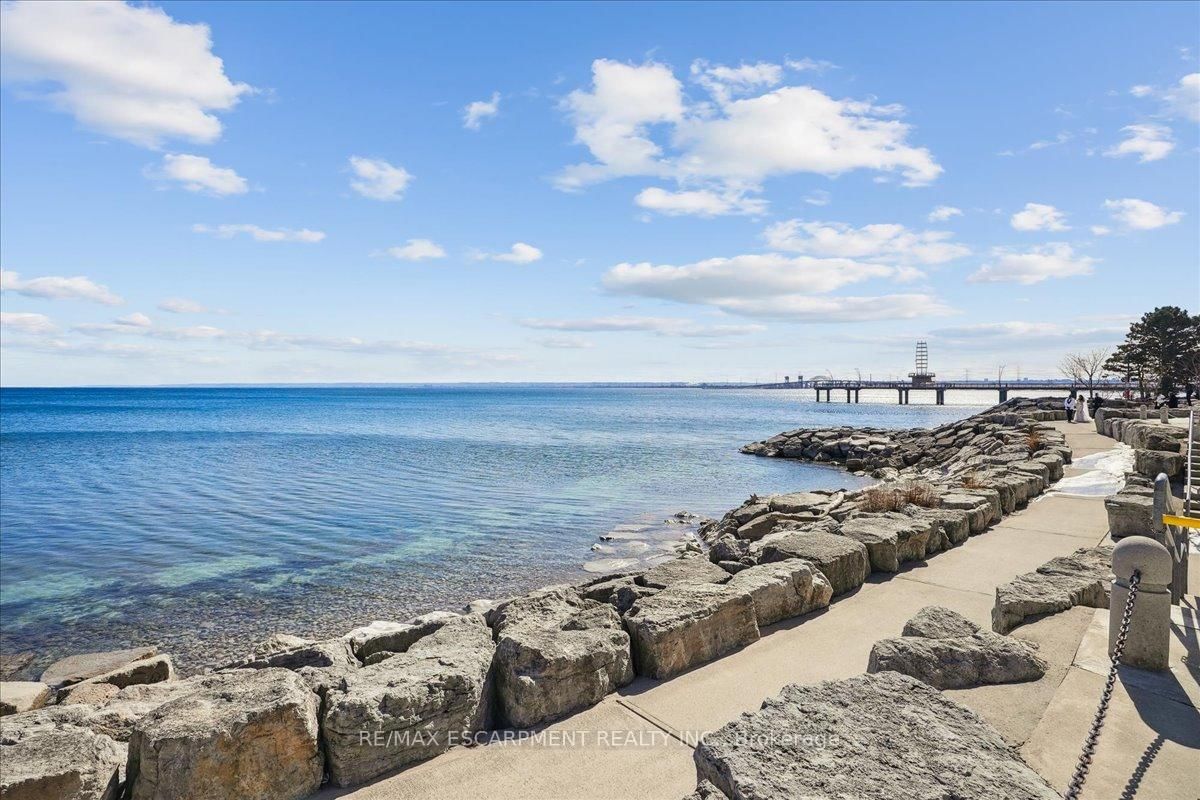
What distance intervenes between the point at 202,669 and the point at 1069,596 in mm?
9814

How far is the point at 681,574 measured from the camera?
625 centimetres

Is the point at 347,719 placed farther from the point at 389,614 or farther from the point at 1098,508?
the point at 1098,508

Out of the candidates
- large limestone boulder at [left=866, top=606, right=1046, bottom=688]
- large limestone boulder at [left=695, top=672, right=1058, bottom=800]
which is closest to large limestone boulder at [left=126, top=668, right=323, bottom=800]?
large limestone boulder at [left=695, top=672, right=1058, bottom=800]

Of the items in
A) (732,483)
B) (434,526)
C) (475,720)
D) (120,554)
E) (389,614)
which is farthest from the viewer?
(732,483)

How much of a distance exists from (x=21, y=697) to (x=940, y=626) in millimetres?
9074

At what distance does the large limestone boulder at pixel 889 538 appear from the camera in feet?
22.7

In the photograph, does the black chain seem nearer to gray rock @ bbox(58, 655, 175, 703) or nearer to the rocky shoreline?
the rocky shoreline

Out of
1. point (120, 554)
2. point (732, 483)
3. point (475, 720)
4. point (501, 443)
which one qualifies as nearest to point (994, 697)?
point (475, 720)

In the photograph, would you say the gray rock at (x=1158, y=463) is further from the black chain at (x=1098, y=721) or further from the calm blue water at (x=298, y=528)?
the calm blue water at (x=298, y=528)

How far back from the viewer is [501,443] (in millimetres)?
41938

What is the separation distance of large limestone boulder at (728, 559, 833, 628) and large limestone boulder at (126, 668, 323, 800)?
3.31 meters

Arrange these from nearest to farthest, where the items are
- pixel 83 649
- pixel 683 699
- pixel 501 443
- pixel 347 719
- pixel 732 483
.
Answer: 1. pixel 347 719
2. pixel 683 699
3. pixel 83 649
4. pixel 732 483
5. pixel 501 443

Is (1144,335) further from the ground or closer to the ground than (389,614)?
further from the ground

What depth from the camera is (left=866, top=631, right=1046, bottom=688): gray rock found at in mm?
3949
